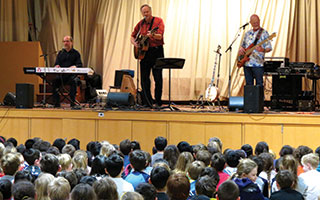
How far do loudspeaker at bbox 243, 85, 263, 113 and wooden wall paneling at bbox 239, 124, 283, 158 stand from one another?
0.29 meters

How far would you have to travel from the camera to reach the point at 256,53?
29.6 feet

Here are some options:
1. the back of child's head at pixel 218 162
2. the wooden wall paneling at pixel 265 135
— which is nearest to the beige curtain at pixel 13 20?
the wooden wall paneling at pixel 265 135

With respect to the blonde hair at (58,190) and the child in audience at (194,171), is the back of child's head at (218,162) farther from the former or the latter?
the blonde hair at (58,190)

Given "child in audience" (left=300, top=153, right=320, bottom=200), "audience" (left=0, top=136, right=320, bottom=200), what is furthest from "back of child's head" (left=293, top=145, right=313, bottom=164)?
"child in audience" (left=300, top=153, right=320, bottom=200)

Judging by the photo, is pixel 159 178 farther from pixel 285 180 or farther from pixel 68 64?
pixel 68 64

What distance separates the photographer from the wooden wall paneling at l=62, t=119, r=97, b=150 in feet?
26.7

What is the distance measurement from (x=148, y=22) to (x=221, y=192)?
6.12 meters

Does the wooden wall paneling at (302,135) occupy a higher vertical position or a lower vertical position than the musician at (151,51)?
lower

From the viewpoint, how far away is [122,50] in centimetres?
1295

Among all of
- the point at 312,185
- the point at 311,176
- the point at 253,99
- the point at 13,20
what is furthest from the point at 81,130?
the point at 13,20

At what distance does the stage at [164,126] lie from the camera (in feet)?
24.5

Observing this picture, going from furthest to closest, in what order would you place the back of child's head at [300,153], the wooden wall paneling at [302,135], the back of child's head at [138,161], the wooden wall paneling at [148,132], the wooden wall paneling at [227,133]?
the wooden wall paneling at [148,132], the wooden wall paneling at [227,133], the wooden wall paneling at [302,135], the back of child's head at [300,153], the back of child's head at [138,161]

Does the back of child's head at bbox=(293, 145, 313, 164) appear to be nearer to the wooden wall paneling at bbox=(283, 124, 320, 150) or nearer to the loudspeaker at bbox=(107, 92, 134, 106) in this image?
the wooden wall paneling at bbox=(283, 124, 320, 150)

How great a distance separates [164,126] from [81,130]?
142 cm
